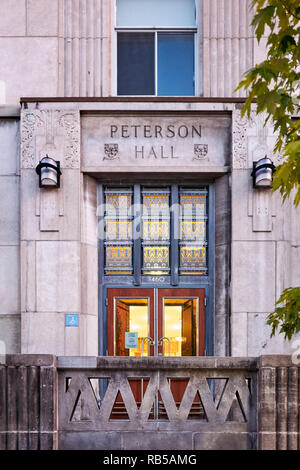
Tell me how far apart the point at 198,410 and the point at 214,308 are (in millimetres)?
1939

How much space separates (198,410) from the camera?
9133 mm

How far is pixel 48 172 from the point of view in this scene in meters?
8.84

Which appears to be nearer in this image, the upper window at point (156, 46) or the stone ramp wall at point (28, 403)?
the stone ramp wall at point (28, 403)

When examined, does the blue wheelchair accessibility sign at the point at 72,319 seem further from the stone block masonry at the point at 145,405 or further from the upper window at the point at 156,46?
the upper window at the point at 156,46

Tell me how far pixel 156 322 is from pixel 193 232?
1940 mm

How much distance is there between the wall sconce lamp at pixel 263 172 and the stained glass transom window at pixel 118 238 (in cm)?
255

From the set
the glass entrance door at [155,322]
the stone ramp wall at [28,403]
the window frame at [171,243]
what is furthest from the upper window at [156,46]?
the stone ramp wall at [28,403]

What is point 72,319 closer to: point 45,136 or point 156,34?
point 45,136

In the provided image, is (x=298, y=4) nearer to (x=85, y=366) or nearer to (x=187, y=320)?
(x=85, y=366)

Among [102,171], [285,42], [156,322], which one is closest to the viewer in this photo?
[285,42]

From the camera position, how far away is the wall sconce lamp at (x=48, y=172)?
29.0 ft

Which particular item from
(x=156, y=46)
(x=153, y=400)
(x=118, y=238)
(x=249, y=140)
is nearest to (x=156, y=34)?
(x=156, y=46)

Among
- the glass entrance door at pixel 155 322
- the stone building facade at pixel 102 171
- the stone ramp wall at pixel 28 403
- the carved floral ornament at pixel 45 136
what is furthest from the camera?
the glass entrance door at pixel 155 322
